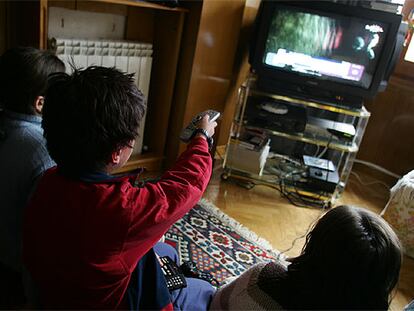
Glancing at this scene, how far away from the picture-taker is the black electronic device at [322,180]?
Result: 2436 millimetres

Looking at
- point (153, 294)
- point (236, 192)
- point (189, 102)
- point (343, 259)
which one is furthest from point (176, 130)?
point (343, 259)

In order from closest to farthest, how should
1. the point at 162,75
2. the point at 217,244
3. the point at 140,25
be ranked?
the point at 217,244 → the point at 140,25 → the point at 162,75

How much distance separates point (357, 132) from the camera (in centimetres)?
247

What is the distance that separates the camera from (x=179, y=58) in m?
2.33

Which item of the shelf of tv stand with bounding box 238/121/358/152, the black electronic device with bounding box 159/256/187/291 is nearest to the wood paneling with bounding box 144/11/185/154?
the shelf of tv stand with bounding box 238/121/358/152

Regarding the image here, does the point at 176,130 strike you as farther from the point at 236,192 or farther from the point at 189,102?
the point at 236,192

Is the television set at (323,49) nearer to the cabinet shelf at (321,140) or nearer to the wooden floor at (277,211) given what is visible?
the cabinet shelf at (321,140)

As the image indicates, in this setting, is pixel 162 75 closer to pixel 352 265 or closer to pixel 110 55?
pixel 110 55

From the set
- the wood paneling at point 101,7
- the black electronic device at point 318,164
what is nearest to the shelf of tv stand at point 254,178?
the black electronic device at point 318,164

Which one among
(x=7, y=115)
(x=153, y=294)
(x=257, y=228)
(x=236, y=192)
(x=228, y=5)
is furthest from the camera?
(x=236, y=192)

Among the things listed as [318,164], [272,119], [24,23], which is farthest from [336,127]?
[24,23]

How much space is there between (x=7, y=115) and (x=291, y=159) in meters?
2.10

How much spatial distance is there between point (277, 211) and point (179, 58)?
1.07 m

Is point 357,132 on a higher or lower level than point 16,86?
lower
